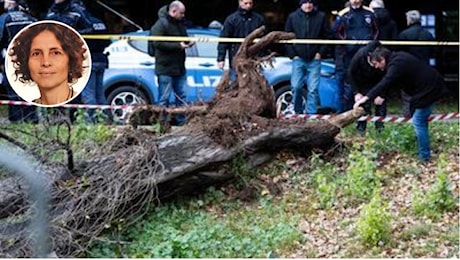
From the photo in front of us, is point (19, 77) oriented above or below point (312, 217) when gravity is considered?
above

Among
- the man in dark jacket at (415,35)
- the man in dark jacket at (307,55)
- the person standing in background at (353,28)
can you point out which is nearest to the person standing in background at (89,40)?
the man in dark jacket at (307,55)

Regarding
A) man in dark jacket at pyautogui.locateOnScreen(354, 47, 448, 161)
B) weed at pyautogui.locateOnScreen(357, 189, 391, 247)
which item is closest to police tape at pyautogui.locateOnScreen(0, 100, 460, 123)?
man in dark jacket at pyautogui.locateOnScreen(354, 47, 448, 161)

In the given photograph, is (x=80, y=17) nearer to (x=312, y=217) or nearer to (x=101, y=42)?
(x=101, y=42)

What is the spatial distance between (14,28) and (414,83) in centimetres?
509

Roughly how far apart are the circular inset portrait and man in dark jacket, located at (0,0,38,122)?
1.11 metres

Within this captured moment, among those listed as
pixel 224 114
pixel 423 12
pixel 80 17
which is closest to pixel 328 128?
pixel 224 114

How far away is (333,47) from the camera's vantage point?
12922 millimetres

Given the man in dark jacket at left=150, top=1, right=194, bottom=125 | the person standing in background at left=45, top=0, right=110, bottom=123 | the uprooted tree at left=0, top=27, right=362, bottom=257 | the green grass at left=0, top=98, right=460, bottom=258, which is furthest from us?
the man in dark jacket at left=150, top=1, right=194, bottom=125

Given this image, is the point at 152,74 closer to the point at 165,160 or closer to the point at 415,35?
the point at 415,35

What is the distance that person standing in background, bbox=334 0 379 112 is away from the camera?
12.5m

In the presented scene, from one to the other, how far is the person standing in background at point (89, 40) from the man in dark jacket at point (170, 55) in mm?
830

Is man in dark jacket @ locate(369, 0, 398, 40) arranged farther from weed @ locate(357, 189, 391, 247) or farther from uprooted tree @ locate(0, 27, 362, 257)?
weed @ locate(357, 189, 391, 247)

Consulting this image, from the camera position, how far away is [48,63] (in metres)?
10.6

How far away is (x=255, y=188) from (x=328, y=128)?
1.15m
